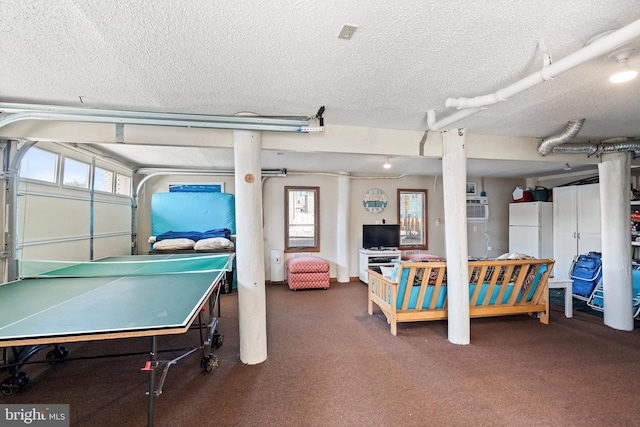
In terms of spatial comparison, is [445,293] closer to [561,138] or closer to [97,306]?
[561,138]

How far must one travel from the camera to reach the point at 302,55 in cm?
166

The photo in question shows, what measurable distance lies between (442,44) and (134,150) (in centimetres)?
432

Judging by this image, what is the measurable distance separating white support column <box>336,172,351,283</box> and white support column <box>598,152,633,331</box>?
390 centimetres

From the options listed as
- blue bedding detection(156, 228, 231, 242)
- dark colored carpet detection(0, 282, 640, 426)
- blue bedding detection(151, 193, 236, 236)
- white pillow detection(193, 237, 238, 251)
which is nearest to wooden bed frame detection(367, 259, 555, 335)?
dark colored carpet detection(0, 282, 640, 426)

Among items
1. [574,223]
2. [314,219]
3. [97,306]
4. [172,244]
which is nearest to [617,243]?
[574,223]

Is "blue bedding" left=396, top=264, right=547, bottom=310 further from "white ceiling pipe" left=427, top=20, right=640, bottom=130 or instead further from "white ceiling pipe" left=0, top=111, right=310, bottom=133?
"white ceiling pipe" left=0, top=111, right=310, bottom=133

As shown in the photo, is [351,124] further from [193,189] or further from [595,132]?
[193,189]

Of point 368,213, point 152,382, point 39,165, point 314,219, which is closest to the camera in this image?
point 152,382

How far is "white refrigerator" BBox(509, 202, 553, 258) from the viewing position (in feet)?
19.4

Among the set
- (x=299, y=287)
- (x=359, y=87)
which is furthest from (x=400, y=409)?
(x=299, y=287)

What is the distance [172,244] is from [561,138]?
5.87 m

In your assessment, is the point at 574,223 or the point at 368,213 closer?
the point at 574,223

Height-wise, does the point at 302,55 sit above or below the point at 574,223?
above

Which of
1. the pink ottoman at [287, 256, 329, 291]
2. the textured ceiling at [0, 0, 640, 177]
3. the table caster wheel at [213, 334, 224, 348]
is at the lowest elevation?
the table caster wheel at [213, 334, 224, 348]
